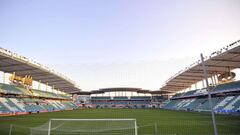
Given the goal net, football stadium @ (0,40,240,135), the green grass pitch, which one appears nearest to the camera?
the goal net

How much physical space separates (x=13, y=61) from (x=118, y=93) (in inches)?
2624

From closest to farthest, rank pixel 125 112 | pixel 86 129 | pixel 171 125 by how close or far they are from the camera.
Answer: pixel 86 129 → pixel 171 125 → pixel 125 112

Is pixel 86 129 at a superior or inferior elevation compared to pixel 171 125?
superior

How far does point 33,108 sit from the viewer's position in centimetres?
4309

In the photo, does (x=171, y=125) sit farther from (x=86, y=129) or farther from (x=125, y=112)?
(x=125, y=112)

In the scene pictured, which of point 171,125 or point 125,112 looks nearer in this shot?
point 171,125

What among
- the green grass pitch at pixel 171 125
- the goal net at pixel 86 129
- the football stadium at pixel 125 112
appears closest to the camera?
the goal net at pixel 86 129

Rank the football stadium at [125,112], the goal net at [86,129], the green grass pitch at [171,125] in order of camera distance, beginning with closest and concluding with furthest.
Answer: the goal net at [86,129], the green grass pitch at [171,125], the football stadium at [125,112]

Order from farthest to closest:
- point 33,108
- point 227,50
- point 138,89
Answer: point 138,89 → point 33,108 → point 227,50

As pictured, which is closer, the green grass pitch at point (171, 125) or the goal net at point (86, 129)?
the goal net at point (86, 129)

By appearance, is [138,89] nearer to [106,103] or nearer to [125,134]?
[106,103]

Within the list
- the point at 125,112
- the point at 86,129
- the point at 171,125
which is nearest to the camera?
the point at 86,129

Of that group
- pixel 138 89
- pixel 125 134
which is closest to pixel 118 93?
pixel 138 89

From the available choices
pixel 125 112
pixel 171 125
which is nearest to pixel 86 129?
pixel 171 125
